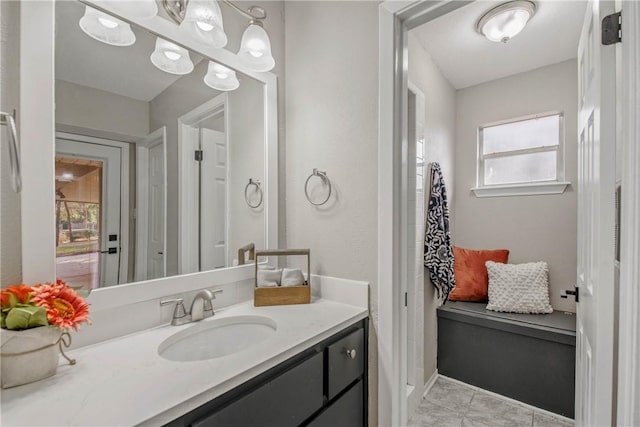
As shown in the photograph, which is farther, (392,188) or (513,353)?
(513,353)

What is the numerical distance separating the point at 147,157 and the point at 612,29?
62.6 inches

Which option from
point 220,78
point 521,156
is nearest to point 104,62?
point 220,78

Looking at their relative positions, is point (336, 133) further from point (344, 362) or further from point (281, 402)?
point (281, 402)

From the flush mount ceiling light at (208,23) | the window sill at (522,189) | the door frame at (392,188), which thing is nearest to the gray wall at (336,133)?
the door frame at (392,188)

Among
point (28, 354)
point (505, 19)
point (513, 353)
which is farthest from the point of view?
point (513, 353)

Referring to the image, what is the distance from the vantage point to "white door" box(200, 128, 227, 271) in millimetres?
1322

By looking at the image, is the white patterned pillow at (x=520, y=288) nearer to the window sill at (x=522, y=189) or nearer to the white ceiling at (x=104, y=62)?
the window sill at (x=522, y=189)

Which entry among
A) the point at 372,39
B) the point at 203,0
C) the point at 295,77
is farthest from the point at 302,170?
the point at 203,0

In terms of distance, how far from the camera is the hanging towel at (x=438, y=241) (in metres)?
2.06

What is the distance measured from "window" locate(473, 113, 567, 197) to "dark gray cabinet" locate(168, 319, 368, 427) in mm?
2190

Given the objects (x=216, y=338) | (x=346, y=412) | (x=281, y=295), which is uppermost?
(x=281, y=295)

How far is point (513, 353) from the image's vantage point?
2020 mm

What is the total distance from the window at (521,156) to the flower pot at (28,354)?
3046 millimetres

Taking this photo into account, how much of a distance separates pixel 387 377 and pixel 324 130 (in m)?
1.17
